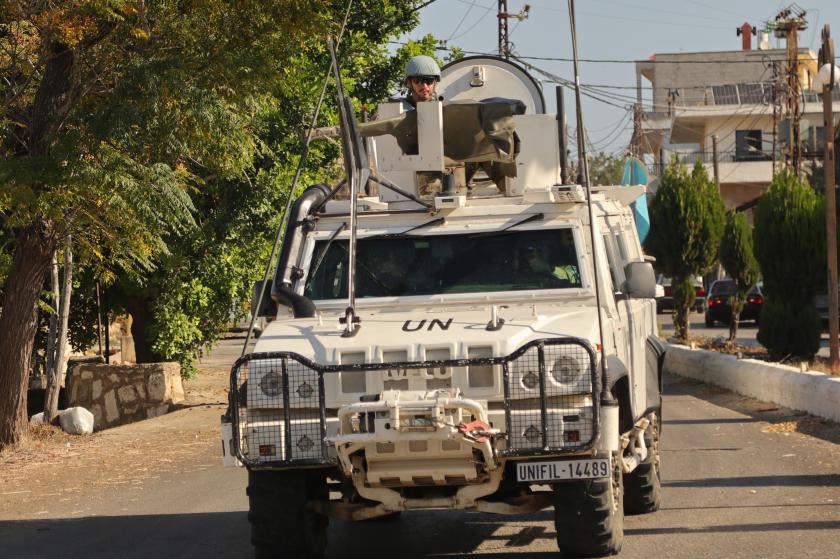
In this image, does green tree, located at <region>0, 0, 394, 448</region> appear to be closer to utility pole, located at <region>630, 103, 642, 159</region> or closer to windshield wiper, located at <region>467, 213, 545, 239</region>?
windshield wiper, located at <region>467, 213, 545, 239</region>

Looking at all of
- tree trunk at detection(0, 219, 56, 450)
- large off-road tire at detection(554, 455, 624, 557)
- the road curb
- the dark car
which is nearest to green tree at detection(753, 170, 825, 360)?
the road curb

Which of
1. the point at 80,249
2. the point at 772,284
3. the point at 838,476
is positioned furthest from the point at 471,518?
the point at 772,284

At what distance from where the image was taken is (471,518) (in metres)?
10.4

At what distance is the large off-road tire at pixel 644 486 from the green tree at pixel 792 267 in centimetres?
1431

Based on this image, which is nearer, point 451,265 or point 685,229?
point 451,265

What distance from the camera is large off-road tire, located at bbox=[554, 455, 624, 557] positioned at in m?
7.79

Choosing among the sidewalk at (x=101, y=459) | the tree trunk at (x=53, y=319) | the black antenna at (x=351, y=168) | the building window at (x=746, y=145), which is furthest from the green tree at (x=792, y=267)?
the building window at (x=746, y=145)

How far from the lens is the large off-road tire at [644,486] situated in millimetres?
9969

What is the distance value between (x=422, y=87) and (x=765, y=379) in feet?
33.8

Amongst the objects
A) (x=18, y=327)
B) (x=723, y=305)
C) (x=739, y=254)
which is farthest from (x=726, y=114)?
(x=18, y=327)

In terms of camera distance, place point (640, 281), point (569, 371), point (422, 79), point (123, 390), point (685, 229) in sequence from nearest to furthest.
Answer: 1. point (569, 371)
2. point (640, 281)
3. point (422, 79)
4. point (123, 390)
5. point (685, 229)

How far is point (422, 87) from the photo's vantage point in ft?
35.0

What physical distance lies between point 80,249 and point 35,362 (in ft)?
29.1

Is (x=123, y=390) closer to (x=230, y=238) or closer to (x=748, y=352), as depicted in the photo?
(x=230, y=238)
